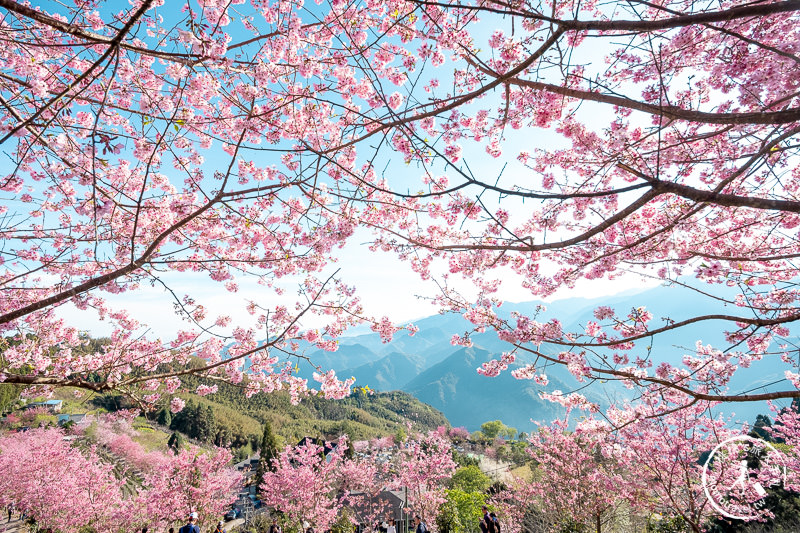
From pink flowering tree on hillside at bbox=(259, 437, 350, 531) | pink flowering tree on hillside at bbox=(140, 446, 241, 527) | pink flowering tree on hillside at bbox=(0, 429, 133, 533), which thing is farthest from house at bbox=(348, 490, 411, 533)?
pink flowering tree on hillside at bbox=(0, 429, 133, 533)

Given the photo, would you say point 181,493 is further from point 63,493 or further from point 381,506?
point 381,506

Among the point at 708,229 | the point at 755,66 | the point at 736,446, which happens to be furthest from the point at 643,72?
the point at 736,446

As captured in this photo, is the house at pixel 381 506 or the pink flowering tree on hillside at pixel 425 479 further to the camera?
the house at pixel 381 506

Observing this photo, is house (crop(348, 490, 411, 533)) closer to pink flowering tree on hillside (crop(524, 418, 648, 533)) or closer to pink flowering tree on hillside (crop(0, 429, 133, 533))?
pink flowering tree on hillside (crop(524, 418, 648, 533))

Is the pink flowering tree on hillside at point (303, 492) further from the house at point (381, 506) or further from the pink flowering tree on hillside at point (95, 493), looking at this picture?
the house at point (381, 506)

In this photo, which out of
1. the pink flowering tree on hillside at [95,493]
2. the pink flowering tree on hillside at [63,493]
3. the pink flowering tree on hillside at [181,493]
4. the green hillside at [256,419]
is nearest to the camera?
the pink flowering tree on hillside at [181,493]

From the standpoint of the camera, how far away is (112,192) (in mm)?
3217

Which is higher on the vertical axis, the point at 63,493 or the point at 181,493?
the point at 181,493

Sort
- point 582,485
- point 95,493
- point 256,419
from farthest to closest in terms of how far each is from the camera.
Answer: point 256,419 < point 95,493 < point 582,485

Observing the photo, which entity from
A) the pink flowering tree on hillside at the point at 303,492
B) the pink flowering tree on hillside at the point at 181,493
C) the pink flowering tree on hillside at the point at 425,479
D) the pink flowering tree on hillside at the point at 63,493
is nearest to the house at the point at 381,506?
the pink flowering tree on hillside at the point at 425,479

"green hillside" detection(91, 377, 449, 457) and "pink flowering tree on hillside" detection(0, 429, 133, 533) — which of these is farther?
"green hillside" detection(91, 377, 449, 457)

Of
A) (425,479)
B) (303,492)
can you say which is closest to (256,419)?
(303,492)

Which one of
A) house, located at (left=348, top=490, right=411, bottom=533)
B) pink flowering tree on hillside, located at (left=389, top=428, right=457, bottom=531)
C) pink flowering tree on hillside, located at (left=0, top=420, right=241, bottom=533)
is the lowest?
house, located at (left=348, top=490, right=411, bottom=533)

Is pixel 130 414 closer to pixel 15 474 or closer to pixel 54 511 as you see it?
pixel 54 511
